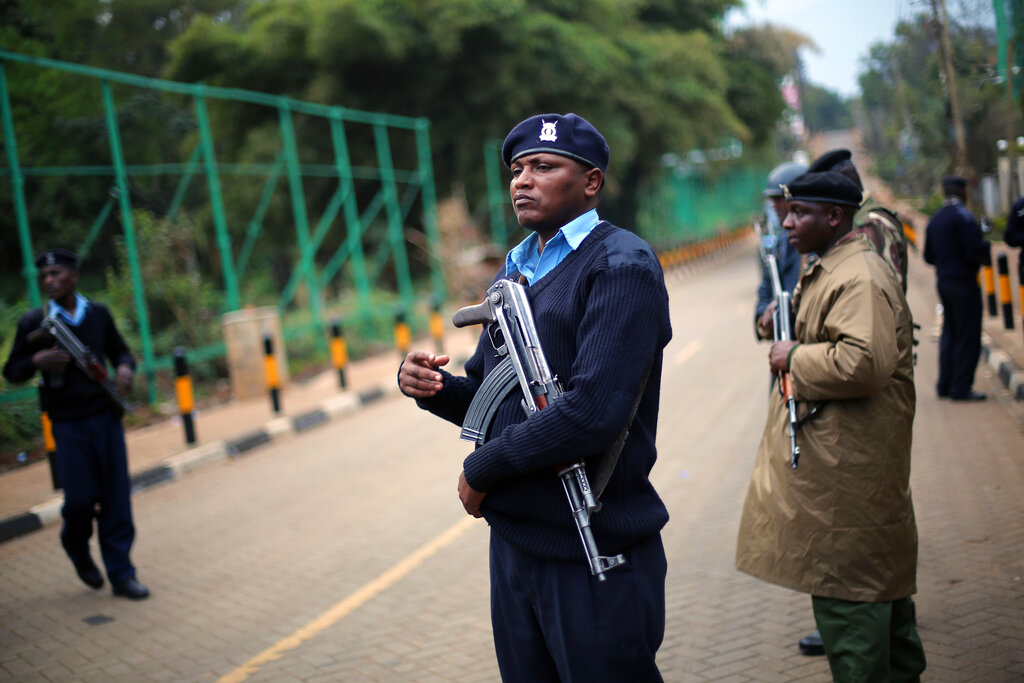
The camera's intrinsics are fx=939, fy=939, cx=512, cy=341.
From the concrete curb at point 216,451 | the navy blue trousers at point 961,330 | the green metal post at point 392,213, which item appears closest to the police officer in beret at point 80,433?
the concrete curb at point 216,451

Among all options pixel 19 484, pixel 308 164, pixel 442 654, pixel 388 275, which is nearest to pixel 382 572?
pixel 442 654

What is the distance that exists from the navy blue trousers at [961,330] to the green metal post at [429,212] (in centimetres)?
1333

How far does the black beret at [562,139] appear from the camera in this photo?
2.37 metres

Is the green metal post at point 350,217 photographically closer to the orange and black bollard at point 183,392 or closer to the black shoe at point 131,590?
the orange and black bollard at point 183,392

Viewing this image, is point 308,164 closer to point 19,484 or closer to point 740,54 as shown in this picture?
point 19,484

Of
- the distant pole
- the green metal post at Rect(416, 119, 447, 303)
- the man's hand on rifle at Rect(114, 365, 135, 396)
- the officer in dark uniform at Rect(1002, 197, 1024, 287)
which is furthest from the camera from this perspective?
the green metal post at Rect(416, 119, 447, 303)

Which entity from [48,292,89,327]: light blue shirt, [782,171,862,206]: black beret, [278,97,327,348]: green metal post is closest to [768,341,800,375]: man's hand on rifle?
[782,171,862,206]: black beret

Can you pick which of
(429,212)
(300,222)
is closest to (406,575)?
(300,222)

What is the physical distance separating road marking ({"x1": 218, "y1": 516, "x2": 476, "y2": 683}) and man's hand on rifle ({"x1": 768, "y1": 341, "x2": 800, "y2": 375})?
9.17ft

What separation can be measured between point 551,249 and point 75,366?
4174 mm

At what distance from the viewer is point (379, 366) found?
1561 centimetres

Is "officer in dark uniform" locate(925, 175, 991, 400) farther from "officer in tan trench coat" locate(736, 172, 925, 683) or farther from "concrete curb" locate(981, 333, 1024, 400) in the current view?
"officer in tan trench coat" locate(736, 172, 925, 683)

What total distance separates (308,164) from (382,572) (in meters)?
18.6

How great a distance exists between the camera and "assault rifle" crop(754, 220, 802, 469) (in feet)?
10.8
